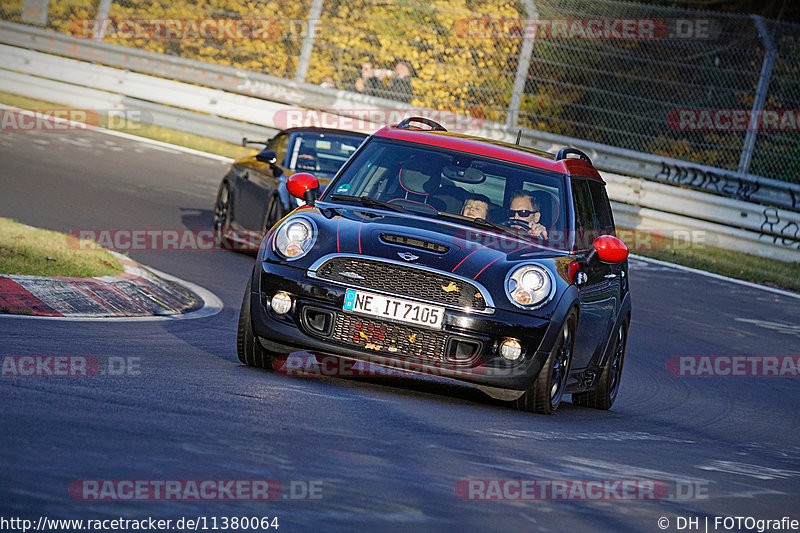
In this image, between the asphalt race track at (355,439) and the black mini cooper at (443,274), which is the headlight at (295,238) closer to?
the black mini cooper at (443,274)

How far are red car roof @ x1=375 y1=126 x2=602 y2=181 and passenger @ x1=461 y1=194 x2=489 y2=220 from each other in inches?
16.1

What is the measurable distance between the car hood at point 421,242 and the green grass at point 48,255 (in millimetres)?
2564

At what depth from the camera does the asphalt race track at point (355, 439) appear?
4.80 m

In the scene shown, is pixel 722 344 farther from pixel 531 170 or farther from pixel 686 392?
pixel 531 170

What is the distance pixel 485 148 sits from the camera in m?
8.77

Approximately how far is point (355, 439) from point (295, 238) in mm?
1872

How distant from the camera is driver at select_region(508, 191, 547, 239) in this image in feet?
26.9

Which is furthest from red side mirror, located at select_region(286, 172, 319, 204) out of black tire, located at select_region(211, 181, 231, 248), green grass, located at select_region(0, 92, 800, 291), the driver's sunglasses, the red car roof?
green grass, located at select_region(0, 92, 800, 291)

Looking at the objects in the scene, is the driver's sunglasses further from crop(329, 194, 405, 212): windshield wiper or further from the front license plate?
the front license plate

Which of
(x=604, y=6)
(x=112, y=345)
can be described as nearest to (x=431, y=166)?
(x=112, y=345)

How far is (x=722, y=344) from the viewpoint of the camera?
12805mm

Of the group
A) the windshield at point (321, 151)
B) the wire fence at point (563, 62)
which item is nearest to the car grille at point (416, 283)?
the windshield at point (321, 151)

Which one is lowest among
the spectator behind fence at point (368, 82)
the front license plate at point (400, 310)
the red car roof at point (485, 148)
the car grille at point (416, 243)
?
the front license plate at point (400, 310)

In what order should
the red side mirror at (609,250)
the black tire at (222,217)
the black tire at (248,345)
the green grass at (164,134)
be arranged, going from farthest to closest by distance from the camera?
the green grass at (164,134), the black tire at (222,217), the red side mirror at (609,250), the black tire at (248,345)
